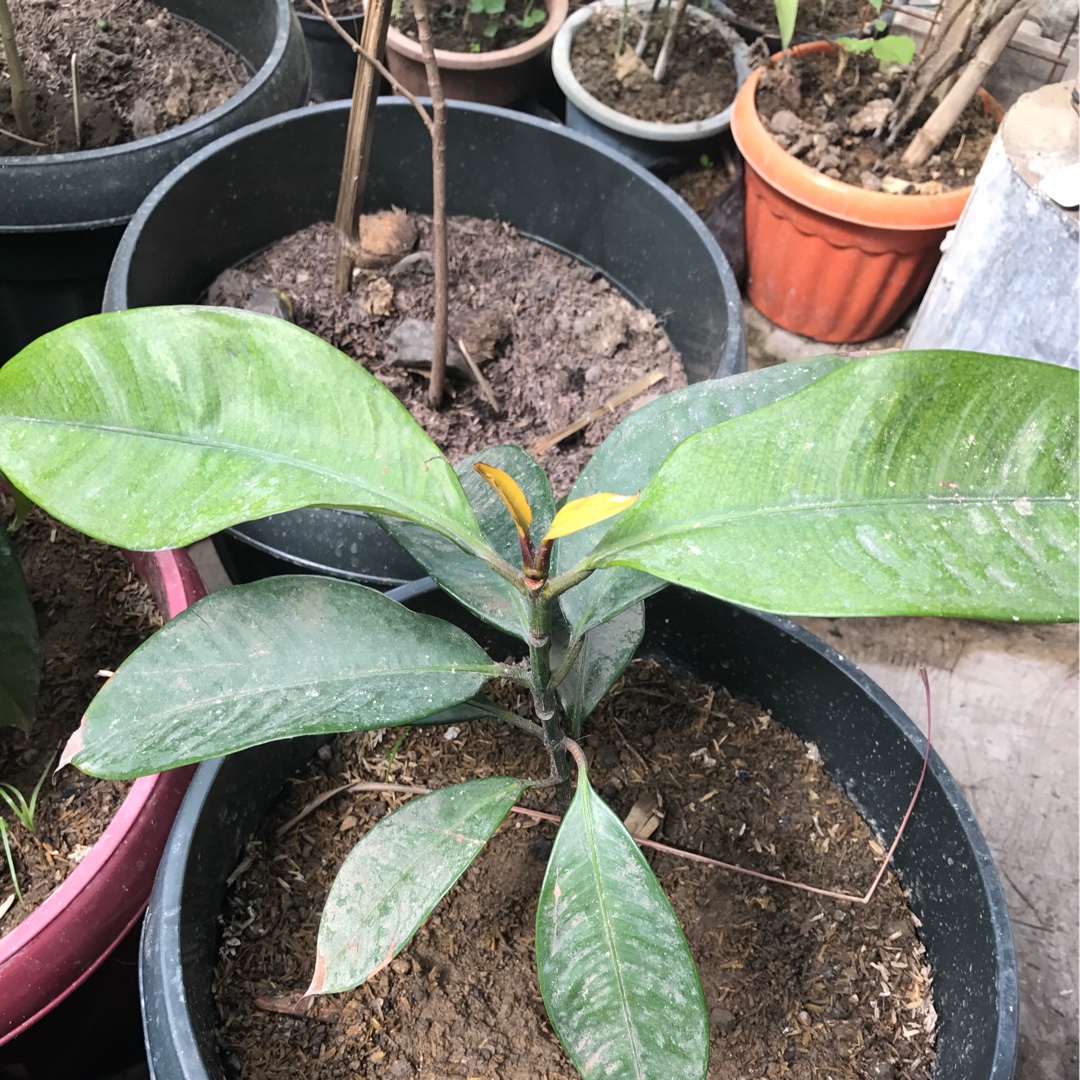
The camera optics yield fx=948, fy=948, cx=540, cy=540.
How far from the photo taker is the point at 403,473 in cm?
58

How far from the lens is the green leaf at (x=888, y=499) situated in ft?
1.51

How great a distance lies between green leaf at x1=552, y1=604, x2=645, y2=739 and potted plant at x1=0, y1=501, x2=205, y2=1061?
379mm

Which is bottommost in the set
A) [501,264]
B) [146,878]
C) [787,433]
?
[146,878]

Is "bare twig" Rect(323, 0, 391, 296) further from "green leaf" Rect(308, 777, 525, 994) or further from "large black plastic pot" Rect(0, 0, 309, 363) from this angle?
"green leaf" Rect(308, 777, 525, 994)

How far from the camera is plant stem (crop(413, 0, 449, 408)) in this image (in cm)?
98

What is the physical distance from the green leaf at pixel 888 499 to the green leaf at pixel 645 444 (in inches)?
7.0

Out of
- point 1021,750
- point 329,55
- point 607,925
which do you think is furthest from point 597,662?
point 329,55

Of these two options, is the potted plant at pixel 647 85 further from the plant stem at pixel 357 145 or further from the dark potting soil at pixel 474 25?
the plant stem at pixel 357 145

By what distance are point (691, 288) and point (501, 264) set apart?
0.34 meters

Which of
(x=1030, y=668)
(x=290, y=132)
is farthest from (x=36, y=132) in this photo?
(x=1030, y=668)

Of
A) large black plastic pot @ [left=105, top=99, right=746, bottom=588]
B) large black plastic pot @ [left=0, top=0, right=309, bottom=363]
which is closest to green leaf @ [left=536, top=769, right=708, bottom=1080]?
large black plastic pot @ [left=105, top=99, right=746, bottom=588]

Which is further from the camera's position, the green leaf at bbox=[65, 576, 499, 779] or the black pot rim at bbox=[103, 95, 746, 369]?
the black pot rim at bbox=[103, 95, 746, 369]

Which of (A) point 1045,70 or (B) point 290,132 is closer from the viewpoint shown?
(B) point 290,132

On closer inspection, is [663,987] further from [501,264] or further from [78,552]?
[501,264]
